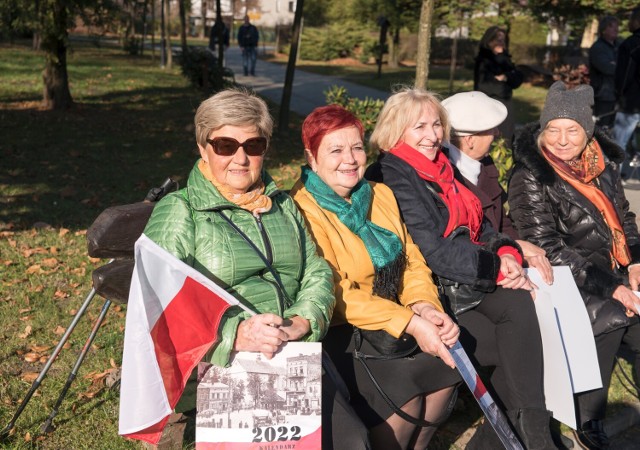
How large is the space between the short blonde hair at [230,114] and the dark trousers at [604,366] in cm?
236

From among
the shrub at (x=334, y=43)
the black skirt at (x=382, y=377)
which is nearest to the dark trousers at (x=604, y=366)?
the black skirt at (x=382, y=377)

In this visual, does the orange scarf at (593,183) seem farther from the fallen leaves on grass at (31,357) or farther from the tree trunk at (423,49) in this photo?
the tree trunk at (423,49)

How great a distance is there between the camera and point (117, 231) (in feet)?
11.2

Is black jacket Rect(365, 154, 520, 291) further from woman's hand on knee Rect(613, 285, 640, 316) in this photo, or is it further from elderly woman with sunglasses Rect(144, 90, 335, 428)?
woman's hand on knee Rect(613, 285, 640, 316)

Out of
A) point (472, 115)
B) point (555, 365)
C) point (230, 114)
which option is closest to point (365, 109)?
point (472, 115)

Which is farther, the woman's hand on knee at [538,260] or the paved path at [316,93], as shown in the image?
Result: the paved path at [316,93]

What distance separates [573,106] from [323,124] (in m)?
1.85

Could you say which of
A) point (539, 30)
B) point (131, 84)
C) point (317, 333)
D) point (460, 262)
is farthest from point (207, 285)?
point (539, 30)

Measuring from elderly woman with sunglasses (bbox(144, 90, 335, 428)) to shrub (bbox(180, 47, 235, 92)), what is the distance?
15641 mm

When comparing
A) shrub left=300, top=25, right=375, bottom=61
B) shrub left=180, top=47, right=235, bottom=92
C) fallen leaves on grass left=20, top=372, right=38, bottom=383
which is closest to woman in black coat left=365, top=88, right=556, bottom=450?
fallen leaves on grass left=20, top=372, right=38, bottom=383

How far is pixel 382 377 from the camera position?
3.48 meters

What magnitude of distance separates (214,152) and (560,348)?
210 centimetres

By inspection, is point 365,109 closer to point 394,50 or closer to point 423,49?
point 423,49

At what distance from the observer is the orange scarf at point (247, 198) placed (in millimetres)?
3154
